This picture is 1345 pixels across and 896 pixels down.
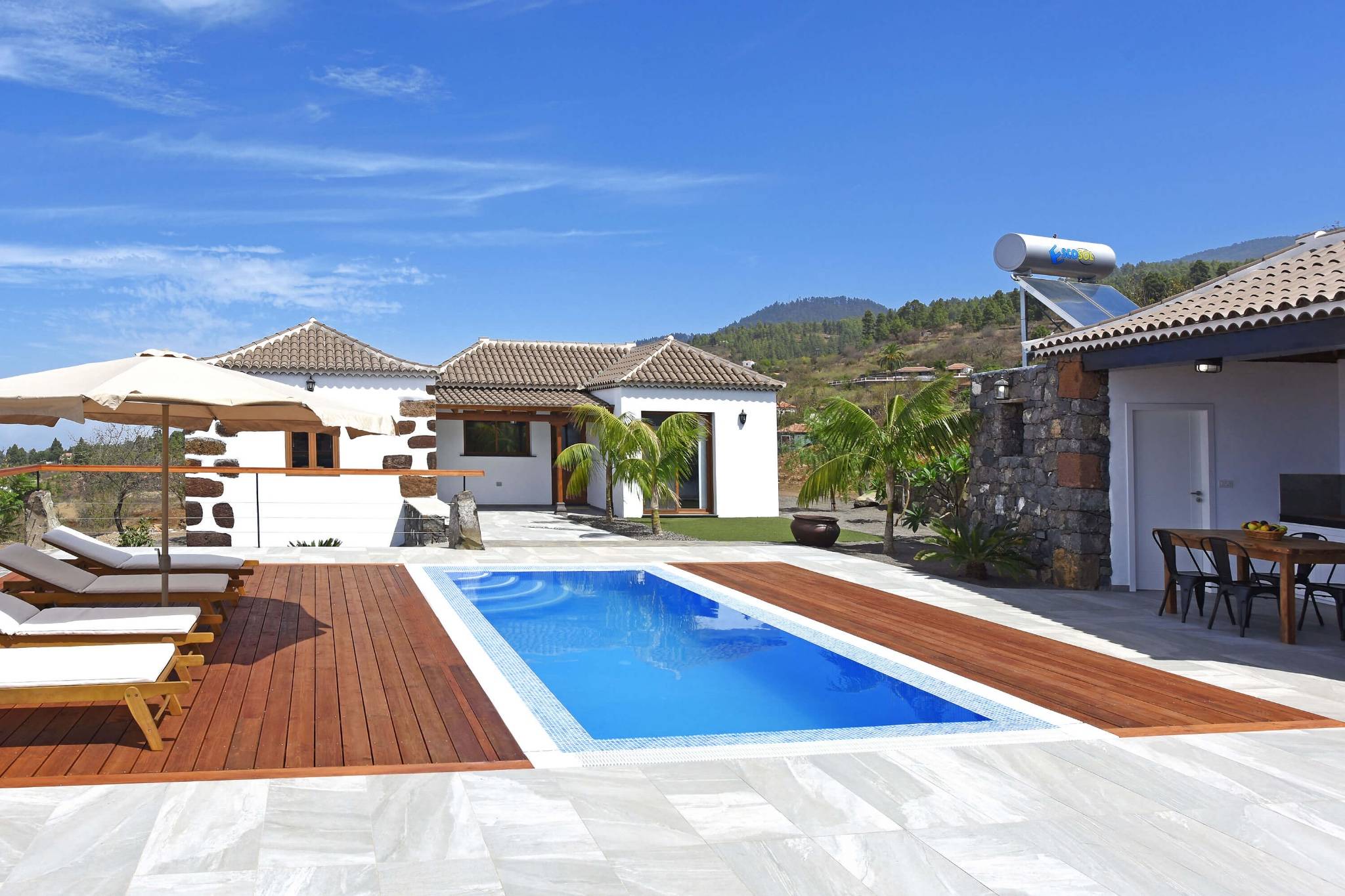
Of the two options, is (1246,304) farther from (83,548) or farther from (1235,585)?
(83,548)

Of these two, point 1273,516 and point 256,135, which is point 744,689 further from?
point 256,135

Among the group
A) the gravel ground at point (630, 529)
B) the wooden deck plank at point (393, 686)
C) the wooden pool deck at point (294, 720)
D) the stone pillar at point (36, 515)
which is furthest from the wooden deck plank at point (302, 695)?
the gravel ground at point (630, 529)

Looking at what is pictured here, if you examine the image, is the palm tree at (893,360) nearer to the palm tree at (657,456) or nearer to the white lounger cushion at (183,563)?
the palm tree at (657,456)

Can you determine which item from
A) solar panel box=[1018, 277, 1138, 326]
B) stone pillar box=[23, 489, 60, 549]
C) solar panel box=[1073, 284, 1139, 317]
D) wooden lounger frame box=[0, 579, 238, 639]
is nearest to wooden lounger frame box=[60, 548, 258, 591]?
wooden lounger frame box=[0, 579, 238, 639]

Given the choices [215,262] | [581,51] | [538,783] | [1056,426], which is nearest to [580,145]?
[581,51]

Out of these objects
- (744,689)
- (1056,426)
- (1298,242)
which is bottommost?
(744,689)

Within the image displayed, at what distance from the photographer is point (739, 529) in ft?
63.7

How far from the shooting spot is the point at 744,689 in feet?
23.2

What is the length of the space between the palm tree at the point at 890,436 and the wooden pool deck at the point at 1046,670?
3456 millimetres

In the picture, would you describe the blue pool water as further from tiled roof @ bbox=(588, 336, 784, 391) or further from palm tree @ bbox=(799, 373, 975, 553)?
tiled roof @ bbox=(588, 336, 784, 391)

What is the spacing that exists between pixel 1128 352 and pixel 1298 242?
310 centimetres

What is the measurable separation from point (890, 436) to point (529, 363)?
46.4ft

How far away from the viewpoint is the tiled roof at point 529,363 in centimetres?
2434

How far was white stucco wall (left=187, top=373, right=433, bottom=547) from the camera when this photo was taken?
17125 millimetres
